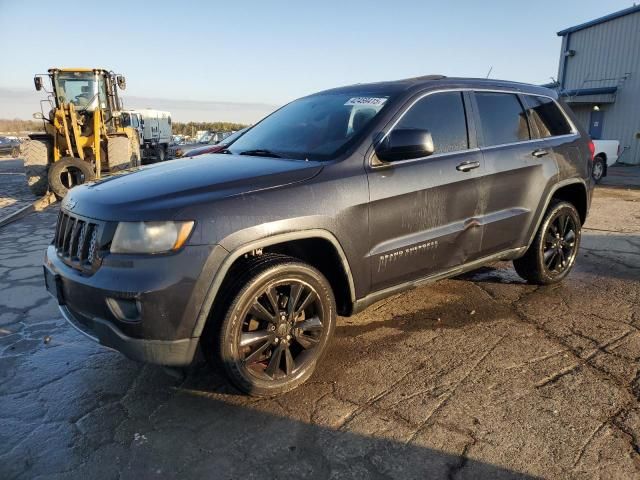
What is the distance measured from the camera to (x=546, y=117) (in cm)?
443

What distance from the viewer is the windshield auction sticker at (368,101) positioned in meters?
3.39

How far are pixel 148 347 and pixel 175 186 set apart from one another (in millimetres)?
871

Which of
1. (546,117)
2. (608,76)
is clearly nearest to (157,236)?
(546,117)

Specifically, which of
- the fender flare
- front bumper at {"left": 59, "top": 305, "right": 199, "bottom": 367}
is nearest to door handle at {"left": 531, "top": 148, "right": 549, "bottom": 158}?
the fender flare

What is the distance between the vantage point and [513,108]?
13.6 feet

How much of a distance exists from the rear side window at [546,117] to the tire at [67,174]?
9.16 meters

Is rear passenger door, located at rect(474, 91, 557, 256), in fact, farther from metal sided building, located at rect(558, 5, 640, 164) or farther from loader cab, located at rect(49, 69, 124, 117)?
metal sided building, located at rect(558, 5, 640, 164)

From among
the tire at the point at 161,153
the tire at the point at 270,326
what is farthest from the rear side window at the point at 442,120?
the tire at the point at 161,153

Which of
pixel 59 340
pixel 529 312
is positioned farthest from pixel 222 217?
pixel 529 312

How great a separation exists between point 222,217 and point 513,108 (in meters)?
2.87

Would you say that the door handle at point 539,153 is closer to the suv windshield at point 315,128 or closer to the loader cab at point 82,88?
the suv windshield at point 315,128

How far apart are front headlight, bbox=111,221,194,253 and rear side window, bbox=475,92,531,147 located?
2.50 meters

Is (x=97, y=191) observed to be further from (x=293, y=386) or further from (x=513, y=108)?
(x=513, y=108)

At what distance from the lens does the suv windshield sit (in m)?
3.28
